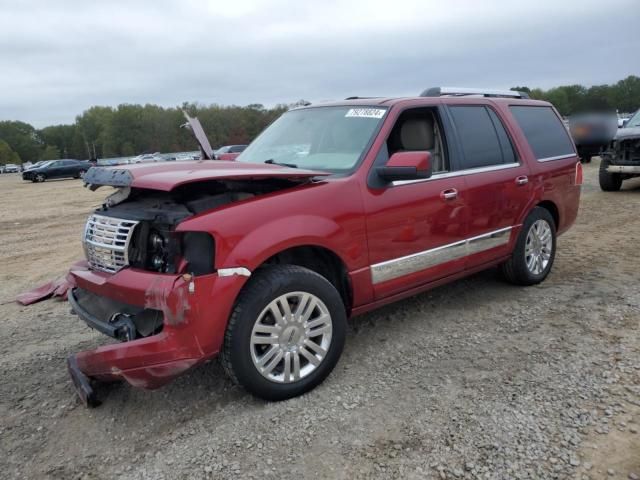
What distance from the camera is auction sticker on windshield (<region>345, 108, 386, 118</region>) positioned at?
392 centimetres

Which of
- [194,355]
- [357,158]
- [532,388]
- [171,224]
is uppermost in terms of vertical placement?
[357,158]

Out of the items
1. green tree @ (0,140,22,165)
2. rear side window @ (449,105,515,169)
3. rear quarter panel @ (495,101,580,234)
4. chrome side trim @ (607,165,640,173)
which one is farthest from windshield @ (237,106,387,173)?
green tree @ (0,140,22,165)

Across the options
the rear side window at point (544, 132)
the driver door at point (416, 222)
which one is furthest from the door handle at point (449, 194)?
the rear side window at point (544, 132)

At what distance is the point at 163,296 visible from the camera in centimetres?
273

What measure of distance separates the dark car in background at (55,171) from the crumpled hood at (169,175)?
99.2ft

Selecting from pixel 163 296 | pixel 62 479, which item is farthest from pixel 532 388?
pixel 62 479

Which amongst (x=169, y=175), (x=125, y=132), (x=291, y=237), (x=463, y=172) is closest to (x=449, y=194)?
(x=463, y=172)

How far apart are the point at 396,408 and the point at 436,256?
1.37m

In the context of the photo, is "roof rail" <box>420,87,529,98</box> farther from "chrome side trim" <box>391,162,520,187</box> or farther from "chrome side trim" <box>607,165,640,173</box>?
"chrome side trim" <box>607,165,640,173</box>

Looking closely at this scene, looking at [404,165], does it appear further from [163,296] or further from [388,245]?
[163,296]

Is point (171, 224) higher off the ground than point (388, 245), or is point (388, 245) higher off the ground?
point (171, 224)

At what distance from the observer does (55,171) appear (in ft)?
102

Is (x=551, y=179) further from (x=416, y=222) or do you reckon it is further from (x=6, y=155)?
(x=6, y=155)

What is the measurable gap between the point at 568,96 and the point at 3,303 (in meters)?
10.8
